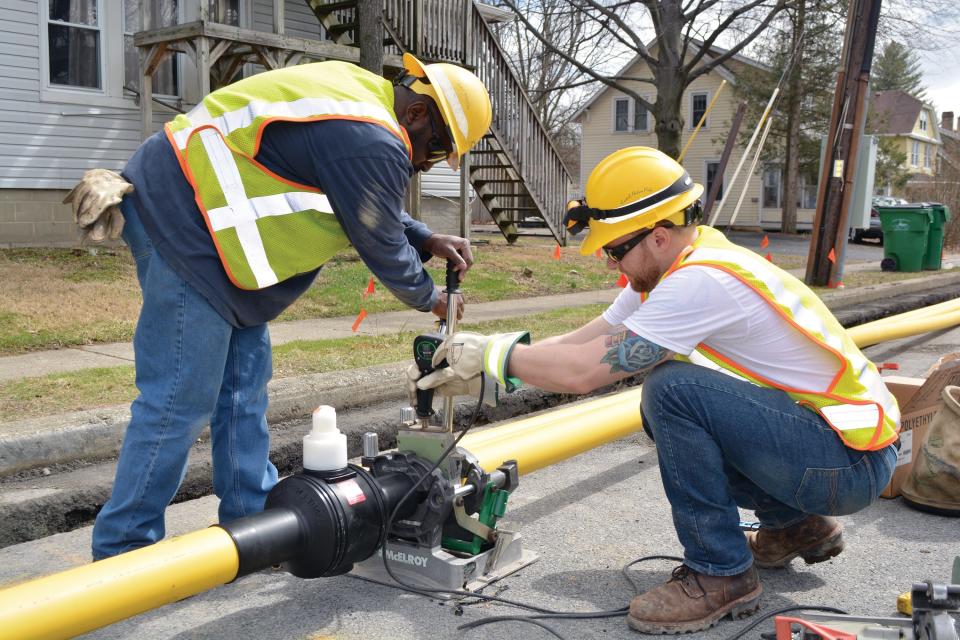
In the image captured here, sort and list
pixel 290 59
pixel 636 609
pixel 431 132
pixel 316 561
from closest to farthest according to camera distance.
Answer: pixel 316 561, pixel 636 609, pixel 431 132, pixel 290 59

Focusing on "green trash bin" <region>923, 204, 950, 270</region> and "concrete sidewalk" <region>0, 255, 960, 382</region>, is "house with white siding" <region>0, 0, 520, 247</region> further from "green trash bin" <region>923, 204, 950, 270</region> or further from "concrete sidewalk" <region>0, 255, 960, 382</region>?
"green trash bin" <region>923, 204, 950, 270</region>

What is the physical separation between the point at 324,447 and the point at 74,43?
10.9m

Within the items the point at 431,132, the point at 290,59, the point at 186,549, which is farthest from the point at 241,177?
the point at 290,59

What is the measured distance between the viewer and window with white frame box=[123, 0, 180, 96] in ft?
40.1

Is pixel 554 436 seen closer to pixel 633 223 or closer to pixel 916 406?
pixel 633 223

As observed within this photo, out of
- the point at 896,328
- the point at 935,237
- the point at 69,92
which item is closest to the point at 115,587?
the point at 896,328

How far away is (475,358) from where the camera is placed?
2766 millimetres

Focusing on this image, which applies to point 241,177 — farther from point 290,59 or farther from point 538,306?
point 290,59

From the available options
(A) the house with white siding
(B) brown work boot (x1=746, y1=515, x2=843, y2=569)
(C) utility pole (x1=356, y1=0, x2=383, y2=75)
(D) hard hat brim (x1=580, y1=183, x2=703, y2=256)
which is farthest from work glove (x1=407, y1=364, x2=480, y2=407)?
(A) the house with white siding

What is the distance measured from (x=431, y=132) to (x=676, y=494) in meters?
1.47

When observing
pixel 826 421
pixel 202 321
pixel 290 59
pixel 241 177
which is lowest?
pixel 826 421

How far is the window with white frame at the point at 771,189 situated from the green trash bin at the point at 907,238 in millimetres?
22627

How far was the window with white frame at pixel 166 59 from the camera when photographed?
1222 centimetres

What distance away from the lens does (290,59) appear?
41.9ft
